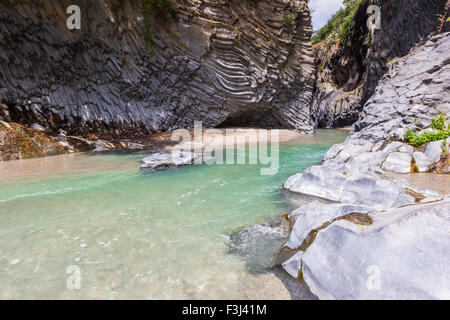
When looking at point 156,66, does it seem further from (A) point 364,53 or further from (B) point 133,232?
(A) point 364,53

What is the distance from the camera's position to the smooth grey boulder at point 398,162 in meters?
5.31

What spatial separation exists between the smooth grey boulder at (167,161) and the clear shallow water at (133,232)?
42.1 inches

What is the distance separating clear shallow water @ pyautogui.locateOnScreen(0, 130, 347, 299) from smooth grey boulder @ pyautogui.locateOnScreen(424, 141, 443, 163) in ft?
11.6

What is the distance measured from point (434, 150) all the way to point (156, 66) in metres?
15.0

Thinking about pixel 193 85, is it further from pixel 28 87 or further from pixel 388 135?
pixel 388 135

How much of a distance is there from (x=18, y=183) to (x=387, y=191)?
863cm

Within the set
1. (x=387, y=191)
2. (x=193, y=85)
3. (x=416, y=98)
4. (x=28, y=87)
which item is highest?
(x=193, y=85)

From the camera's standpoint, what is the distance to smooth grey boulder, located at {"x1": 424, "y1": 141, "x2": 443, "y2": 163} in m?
5.28

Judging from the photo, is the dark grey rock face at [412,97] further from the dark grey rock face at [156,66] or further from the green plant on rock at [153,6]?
the green plant on rock at [153,6]

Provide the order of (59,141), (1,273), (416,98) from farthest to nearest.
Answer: (59,141) → (416,98) → (1,273)

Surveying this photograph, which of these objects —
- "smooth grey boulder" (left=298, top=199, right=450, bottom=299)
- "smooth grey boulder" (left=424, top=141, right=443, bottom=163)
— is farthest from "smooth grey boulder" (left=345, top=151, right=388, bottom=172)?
"smooth grey boulder" (left=298, top=199, right=450, bottom=299)

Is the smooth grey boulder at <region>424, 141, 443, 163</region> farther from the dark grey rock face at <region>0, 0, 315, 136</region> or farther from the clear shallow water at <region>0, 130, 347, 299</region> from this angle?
the dark grey rock face at <region>0, 0, 315, 136</region>
